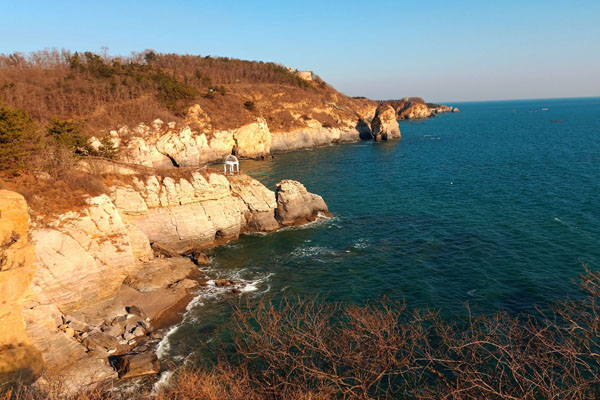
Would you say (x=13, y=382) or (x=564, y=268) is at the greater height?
(x=13, y=382)

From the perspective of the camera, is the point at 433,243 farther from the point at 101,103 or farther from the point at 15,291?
the point at 101,103

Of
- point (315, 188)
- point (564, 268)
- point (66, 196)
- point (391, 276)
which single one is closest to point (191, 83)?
point (315, 188)

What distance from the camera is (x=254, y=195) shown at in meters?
41.9

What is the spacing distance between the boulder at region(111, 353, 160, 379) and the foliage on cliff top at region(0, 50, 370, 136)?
116 feet

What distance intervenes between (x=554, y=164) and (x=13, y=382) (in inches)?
3224

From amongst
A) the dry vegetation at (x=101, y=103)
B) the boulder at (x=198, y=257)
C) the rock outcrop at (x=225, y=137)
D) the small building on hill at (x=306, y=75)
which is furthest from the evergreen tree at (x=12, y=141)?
the small building on hill at (x=306, y=75)

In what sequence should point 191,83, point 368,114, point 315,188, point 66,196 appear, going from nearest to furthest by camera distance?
point 66,196, point 315,188, point 191,83, point 368,114

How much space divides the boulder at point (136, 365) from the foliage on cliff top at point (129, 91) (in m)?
35.5

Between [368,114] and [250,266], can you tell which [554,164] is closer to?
[250,266]

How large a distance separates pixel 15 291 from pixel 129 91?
7111cm

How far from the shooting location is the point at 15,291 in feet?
65.0

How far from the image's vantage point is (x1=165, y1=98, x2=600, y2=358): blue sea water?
26172mm

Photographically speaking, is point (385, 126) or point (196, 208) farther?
Answer: point (385, 126)

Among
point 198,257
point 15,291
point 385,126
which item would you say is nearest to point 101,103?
point 198,257
